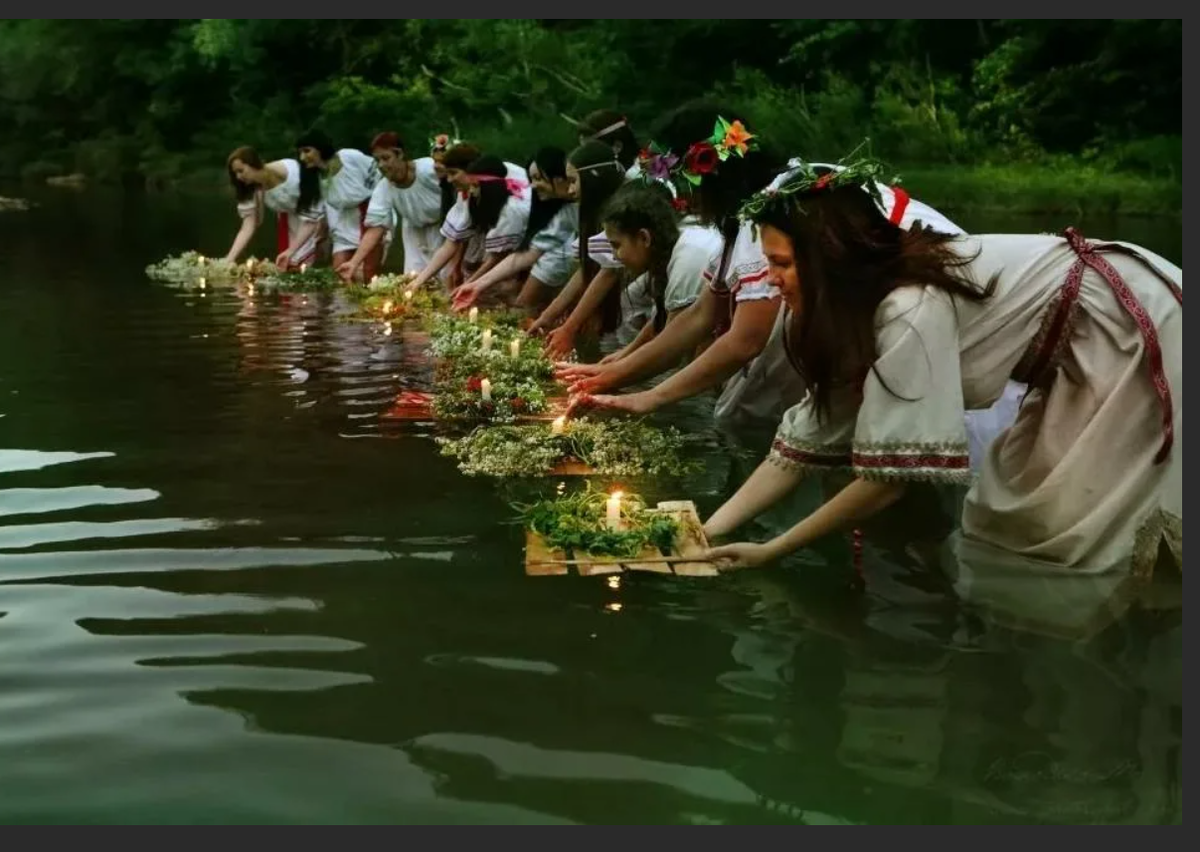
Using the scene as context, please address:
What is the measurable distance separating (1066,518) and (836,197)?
1205 millimetres

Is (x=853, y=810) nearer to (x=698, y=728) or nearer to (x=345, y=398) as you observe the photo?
(x=698, y=728)

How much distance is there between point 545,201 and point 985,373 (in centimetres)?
626

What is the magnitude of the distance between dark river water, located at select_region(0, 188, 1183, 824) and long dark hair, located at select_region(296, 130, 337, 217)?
6820mm

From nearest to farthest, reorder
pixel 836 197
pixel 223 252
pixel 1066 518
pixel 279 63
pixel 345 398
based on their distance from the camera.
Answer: pixel 836 197
pixel 1066 518
pixel 345 398
pixel 223 252
pixel 279 63

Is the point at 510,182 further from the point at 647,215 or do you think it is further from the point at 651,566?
the point at 651,566

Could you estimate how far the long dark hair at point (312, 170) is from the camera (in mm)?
12727

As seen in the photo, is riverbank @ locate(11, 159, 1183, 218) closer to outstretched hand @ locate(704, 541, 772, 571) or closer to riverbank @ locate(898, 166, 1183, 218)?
riverbank @ locate(898, 166, 1183, 218)

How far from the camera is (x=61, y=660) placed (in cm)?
402

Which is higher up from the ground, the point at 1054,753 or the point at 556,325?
the point at 556,325

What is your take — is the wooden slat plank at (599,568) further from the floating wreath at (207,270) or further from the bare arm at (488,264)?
the floating wreath at (207,270)

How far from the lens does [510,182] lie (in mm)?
10875

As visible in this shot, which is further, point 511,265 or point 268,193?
point 268,193

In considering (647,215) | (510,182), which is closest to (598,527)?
(647,215)

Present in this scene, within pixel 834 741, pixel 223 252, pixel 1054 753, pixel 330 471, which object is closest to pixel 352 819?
pixel 834 741
